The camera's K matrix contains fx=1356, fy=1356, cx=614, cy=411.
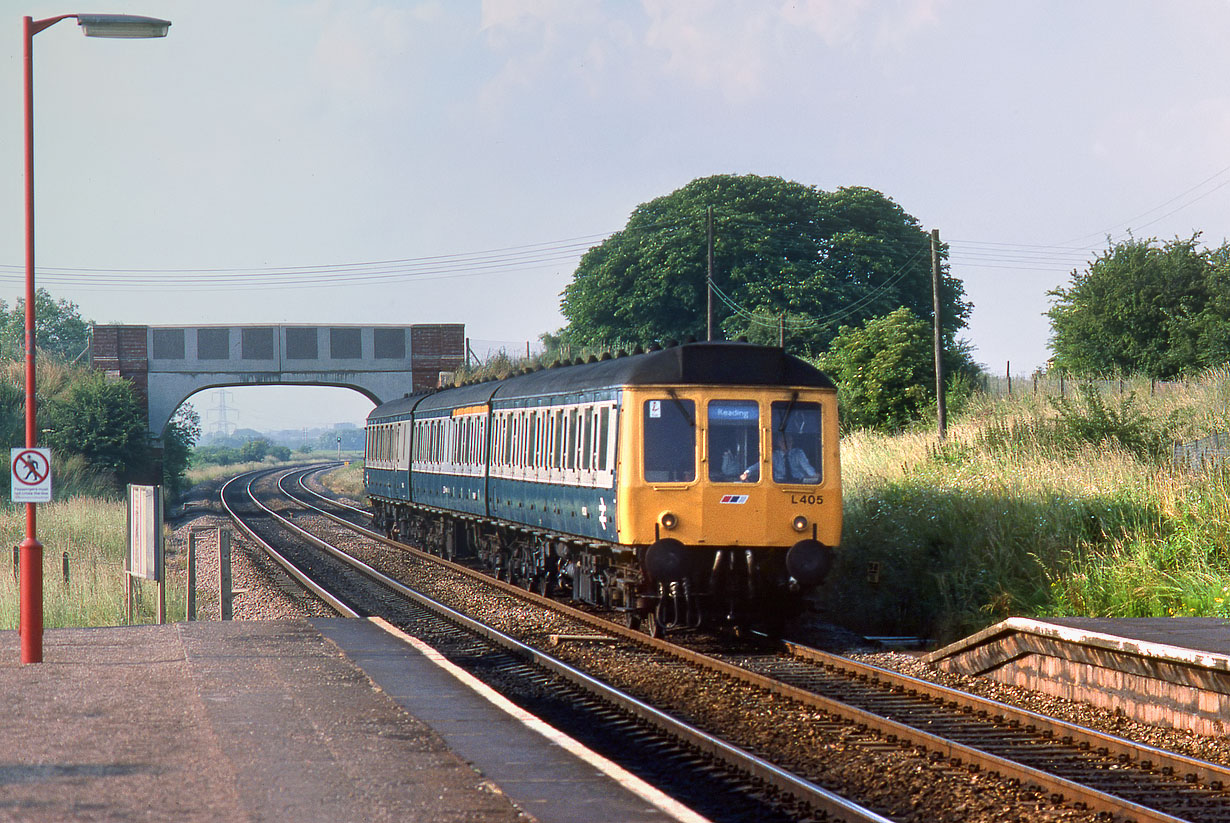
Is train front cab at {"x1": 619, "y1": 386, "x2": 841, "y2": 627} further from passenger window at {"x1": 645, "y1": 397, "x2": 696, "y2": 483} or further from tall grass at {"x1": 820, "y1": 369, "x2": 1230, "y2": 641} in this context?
tall grass at {"x1": 820, "y1": 369, "x2": 1230, "y2": 641}

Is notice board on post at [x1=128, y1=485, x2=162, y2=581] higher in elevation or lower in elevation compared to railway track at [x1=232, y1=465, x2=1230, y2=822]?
higher

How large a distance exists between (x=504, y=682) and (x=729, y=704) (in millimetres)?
2259

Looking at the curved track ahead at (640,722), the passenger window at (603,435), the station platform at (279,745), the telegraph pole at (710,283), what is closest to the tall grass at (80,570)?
the curved track ahead at (640,722)

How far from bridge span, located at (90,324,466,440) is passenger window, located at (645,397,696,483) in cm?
3575

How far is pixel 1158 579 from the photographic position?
12828mm

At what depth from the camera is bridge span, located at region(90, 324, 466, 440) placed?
159 ft

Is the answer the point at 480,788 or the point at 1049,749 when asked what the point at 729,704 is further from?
the point at 480,788

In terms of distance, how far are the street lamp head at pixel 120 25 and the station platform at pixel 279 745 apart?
208 inches

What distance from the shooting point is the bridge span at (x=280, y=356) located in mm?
48375

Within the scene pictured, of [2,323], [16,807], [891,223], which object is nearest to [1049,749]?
[16,807]

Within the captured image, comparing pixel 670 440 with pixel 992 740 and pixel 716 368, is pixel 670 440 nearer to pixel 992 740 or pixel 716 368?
pixel 716 368

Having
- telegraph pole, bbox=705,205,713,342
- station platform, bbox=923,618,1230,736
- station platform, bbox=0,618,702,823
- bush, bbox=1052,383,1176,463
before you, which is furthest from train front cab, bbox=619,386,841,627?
telegraph pole, bbox=705,205,713,342

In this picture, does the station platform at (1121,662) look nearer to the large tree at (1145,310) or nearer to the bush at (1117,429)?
the bush at (1117,429)

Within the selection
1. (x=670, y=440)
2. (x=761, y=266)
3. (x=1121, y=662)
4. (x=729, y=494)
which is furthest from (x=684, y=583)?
(x=761, y=266)
